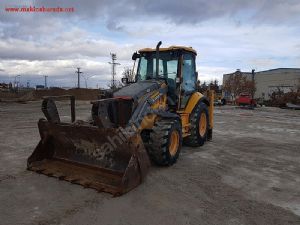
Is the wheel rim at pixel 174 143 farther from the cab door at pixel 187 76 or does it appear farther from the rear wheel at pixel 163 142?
the cab door at pixel 187 76

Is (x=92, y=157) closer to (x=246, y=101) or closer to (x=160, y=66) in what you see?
(x=160, y=66)

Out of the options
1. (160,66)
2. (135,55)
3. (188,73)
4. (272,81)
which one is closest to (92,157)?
(160,66)

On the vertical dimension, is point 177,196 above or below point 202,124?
below

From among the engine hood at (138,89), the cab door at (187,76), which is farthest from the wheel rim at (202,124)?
the engine hood at (138,89)

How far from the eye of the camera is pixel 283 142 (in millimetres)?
11719

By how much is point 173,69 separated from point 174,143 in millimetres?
2219

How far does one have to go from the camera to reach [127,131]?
20.7 feet

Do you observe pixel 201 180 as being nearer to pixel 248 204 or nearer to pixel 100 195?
pixel 248 204

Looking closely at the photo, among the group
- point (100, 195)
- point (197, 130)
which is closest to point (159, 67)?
point (197, 130)

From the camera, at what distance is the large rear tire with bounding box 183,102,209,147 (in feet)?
31.2

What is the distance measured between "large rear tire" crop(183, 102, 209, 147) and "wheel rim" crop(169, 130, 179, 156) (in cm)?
185

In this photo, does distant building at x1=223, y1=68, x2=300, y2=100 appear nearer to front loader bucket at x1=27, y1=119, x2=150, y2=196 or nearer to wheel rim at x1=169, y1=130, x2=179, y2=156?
wheel rim at x1=169, y1=130, x2=179, y2=156

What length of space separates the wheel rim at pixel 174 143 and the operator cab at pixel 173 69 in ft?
4.44

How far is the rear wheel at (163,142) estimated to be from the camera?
6973 mm
